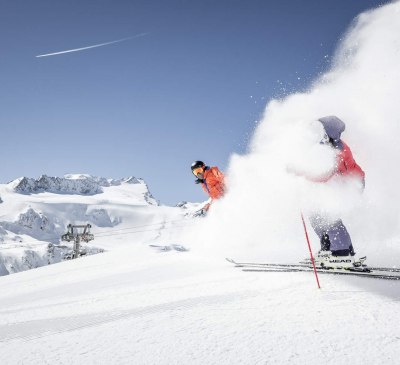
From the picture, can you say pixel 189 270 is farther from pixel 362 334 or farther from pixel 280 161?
pixel 362 334

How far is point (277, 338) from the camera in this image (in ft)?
6.86

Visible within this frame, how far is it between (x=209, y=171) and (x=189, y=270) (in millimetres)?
4098

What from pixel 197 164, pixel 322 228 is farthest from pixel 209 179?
pixel 322 228

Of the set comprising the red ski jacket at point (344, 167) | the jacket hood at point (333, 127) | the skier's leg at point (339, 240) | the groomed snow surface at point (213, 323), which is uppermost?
the jacket hood at point (333, 127)

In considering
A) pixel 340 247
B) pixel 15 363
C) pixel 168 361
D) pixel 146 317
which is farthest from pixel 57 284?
pixel 340 247

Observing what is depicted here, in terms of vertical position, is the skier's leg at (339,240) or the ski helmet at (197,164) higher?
the ski helmet at (197,164)

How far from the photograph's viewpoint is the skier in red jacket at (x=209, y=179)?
871cm

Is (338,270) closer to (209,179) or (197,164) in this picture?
(209,179)

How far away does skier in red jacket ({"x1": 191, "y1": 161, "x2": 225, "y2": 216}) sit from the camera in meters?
8.71

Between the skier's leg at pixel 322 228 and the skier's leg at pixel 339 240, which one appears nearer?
the skier's leg at pixel 339 240

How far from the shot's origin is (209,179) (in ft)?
28.7

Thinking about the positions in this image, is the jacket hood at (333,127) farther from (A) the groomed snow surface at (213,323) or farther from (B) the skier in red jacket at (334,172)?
(A) the groomed snow surface at (213,323)

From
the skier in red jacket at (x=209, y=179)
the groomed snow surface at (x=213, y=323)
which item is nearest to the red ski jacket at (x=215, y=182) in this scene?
the skier in red jacket at (x=209, y=179)

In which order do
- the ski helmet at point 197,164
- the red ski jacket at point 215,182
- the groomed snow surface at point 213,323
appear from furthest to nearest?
the ski helmet at point 197,164 < the red ski jacket at point 215,182 < the groomed snow surface at point 213,323
